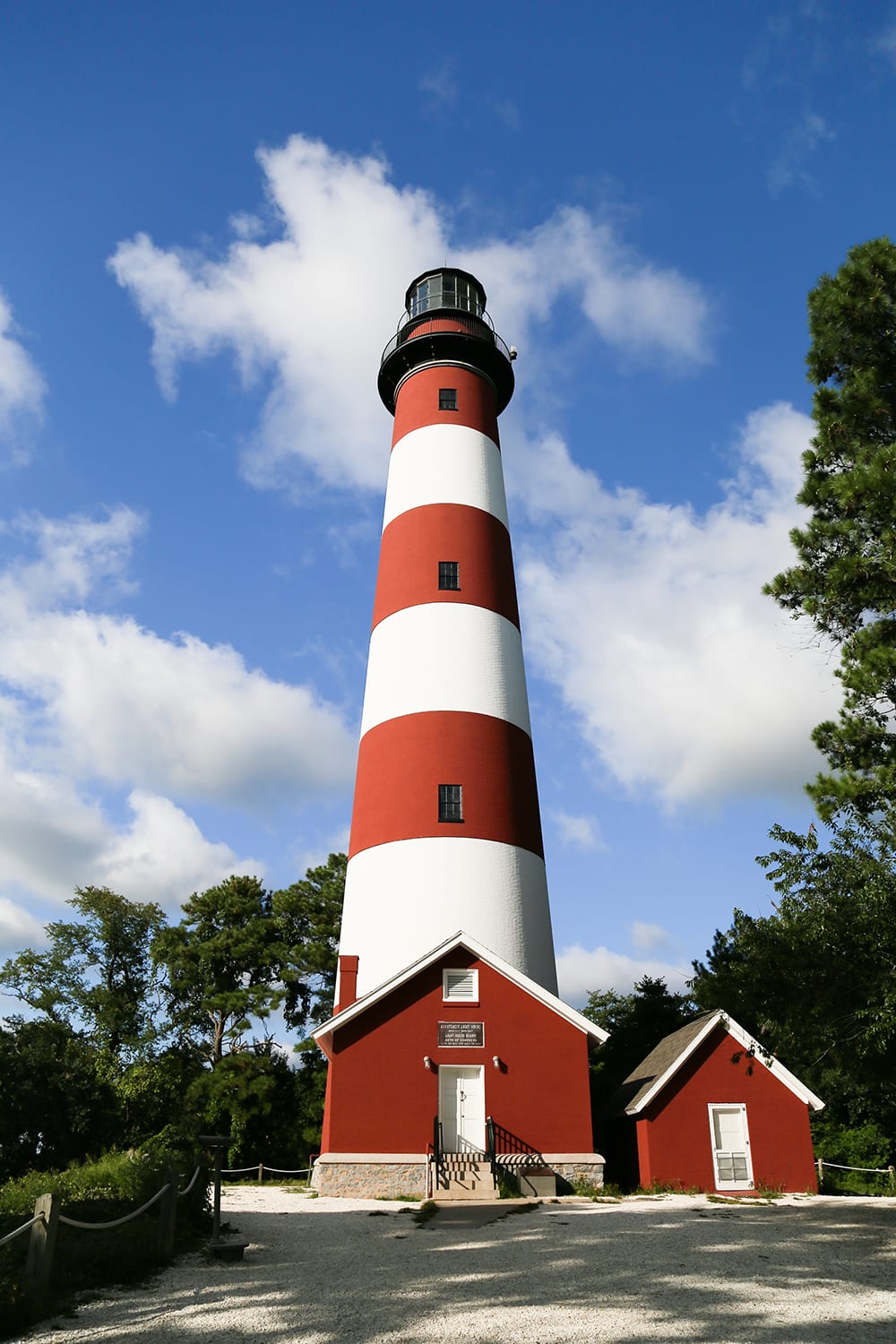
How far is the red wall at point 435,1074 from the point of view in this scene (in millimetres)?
17766

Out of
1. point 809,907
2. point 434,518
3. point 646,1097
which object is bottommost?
point 646,1097

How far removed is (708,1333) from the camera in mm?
7160

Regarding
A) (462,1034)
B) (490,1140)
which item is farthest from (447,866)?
(490,1140)

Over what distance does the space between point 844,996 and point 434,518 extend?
51.4 ft

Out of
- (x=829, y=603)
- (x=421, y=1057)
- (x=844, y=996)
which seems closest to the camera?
(x=844, y=996)

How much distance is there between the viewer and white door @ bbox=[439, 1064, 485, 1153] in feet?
58.6

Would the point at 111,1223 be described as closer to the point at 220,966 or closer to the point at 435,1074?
the point at 435,1074

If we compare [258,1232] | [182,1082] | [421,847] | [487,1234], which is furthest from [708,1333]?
[182,1082]

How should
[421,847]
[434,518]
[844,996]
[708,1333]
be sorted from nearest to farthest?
[708,1333] < [844,996] < [421,847] < [434,518]

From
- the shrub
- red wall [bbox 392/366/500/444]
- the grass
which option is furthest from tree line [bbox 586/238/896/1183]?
red wall [bbox 392/366/500/444]

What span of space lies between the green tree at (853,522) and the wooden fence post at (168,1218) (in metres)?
9.80

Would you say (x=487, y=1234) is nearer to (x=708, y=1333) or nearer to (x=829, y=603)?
(x=708, y=1333)

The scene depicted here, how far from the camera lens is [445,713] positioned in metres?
21.8

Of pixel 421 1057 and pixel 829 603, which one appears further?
pixel 421 1057
